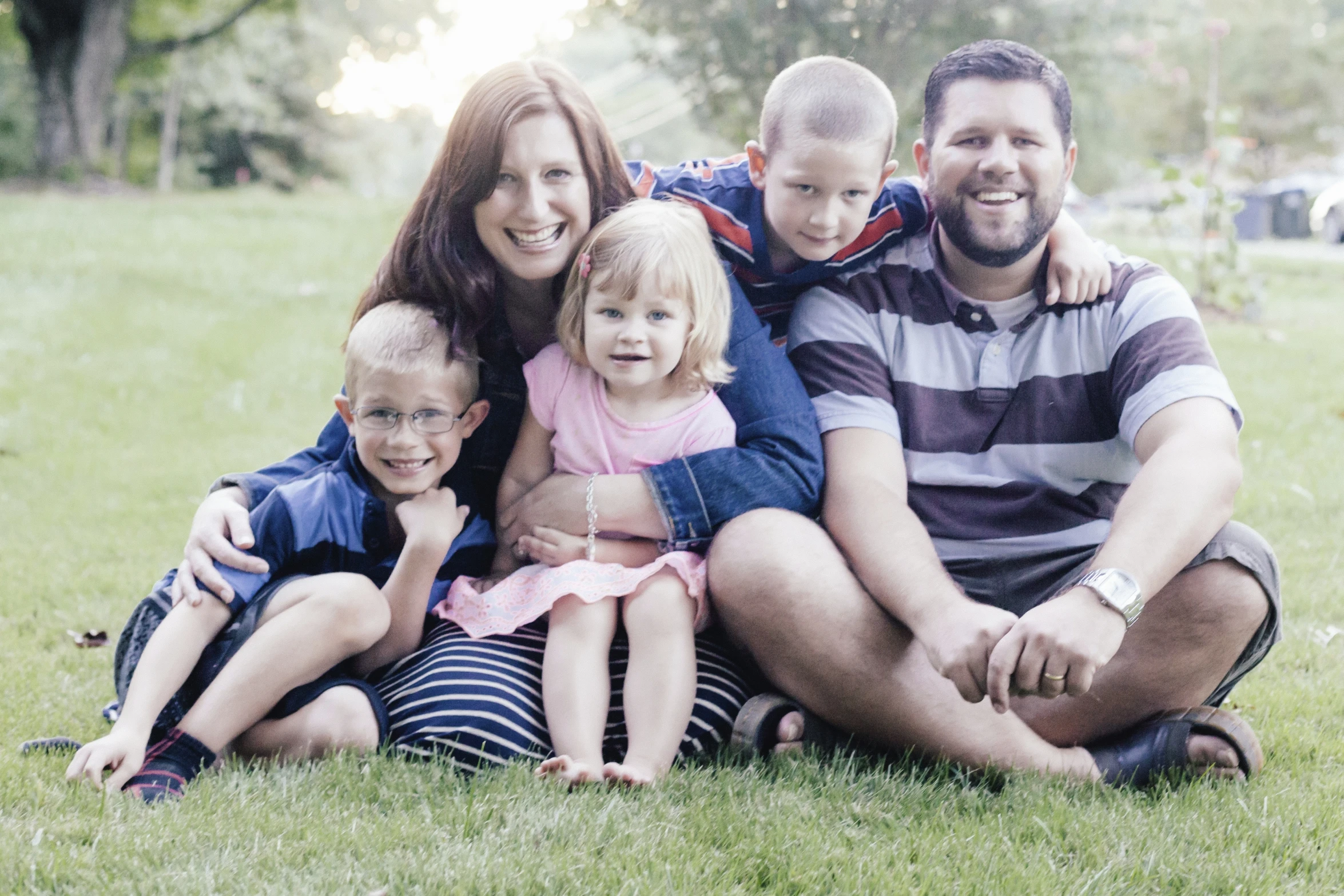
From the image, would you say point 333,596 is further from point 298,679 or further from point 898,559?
point 898,559

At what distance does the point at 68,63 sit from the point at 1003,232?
18.9 metres

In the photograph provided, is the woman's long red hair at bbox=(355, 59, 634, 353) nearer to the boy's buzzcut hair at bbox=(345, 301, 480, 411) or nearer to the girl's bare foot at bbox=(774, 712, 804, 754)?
the boy's buzzcut hair at bbox=(345, 301, 480, 411)

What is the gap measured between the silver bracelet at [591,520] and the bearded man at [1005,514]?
0.27 m

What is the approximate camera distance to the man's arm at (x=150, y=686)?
7.89 ft

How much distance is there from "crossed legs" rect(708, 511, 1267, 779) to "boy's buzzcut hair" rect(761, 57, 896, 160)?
0.97 meters

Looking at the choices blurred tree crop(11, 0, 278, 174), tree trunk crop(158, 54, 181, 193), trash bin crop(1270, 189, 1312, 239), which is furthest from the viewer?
tree trunk crop(158, 54, 181, 193)

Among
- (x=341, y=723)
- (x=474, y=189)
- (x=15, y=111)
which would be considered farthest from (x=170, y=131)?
(x=341, y=723)

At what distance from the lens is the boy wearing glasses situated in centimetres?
255

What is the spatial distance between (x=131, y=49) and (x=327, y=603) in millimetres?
19288

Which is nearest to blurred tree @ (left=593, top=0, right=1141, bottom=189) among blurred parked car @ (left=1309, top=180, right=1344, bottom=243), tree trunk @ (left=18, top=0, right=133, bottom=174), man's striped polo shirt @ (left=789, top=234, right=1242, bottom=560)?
man's striped polo shirt @ (left=789, top=234, right=1242, bottom=560)

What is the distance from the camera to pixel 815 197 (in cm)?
299

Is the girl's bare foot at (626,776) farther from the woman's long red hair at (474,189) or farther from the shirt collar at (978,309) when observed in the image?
the shirt collar at (978,309)

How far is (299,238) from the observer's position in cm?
1219

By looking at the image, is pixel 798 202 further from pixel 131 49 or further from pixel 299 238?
pixel 131 49
